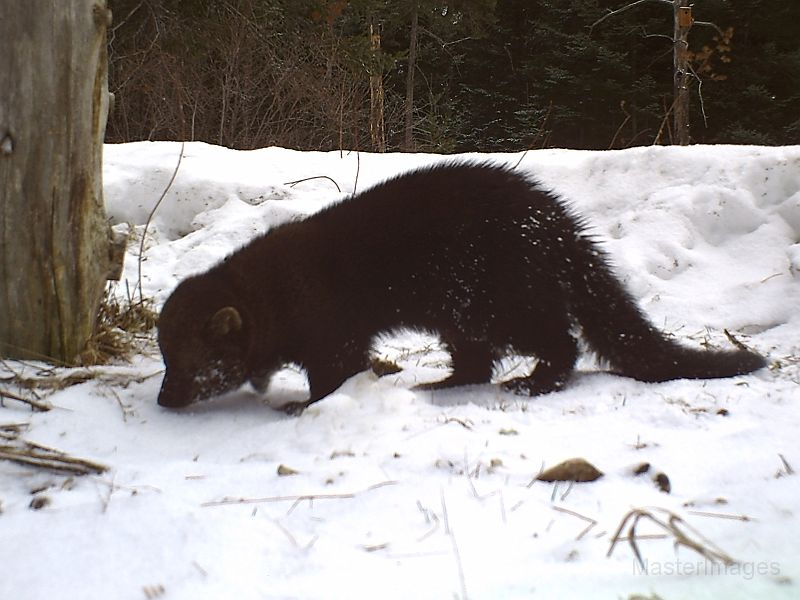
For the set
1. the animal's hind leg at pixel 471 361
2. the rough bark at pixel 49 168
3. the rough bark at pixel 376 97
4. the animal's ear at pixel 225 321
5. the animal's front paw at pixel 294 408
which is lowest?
the animal's front paw at pixel 294 408

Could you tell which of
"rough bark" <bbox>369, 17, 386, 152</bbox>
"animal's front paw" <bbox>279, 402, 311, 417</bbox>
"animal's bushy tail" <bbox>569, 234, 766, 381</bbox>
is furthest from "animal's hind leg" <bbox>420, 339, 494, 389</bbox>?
"rough bark" <bbox>369, 17, 386, 152</bbox>

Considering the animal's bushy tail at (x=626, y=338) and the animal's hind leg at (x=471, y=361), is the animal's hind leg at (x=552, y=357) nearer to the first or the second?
the animal's bushy tail at (x=626, y=338)

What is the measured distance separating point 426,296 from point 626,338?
1.12m

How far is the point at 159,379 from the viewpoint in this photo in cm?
406

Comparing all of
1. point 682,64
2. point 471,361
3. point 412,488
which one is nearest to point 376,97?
point 682,64

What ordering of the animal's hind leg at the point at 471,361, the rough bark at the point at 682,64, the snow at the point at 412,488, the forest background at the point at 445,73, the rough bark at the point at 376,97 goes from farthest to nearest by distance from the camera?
the rough bark at the point at 376,97, the forest background at the point at 445,73, the rough bark at the point at 682,64, the animal's hind leg at the point at 471,361, the snow at the point at 412,488

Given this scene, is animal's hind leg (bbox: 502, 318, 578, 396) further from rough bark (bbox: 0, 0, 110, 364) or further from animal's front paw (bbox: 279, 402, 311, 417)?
rough bark (bbox: 0, 0, 110, 364)

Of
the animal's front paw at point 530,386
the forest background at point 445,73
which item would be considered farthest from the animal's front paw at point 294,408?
the forest background at point 445,73

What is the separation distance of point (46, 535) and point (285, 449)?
98 cm

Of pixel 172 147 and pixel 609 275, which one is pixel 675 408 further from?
pixel 172 147

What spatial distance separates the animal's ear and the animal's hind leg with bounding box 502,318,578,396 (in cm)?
150

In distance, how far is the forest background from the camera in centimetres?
1337

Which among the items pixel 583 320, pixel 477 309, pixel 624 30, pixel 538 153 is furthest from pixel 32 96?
pixel 624 30

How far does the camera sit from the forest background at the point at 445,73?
1337 centimetres
